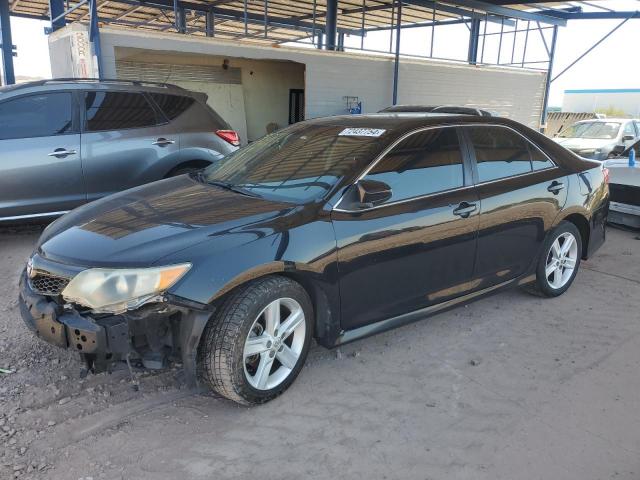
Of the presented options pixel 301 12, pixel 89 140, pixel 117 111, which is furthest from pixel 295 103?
pixel 89 140

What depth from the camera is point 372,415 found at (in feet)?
9.73

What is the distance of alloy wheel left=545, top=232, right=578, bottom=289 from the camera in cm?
454

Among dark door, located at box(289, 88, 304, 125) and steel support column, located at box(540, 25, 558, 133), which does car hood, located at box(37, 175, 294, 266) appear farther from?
steel support column, located at box(540, 25, 558, 133)

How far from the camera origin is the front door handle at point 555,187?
431 cm

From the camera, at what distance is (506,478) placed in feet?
8.14

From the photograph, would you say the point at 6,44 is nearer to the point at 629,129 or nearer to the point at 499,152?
the point at 499,152

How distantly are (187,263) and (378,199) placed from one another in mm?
1196

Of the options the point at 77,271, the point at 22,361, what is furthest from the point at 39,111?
the point at 77,271

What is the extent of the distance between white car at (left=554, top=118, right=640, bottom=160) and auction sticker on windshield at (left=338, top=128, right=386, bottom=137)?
36.1 feet

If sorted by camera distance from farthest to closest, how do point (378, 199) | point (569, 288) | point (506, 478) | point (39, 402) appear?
point (569, 288) → point (378, 199) → point (39, 402) → point (506, 478)

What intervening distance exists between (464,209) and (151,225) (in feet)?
6.83

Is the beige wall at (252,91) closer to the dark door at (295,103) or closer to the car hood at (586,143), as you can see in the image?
the dark door at (295,103)

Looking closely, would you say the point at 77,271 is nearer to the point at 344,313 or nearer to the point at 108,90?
the point at 344,313

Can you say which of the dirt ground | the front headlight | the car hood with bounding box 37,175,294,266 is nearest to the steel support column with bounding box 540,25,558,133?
the dirt ground
